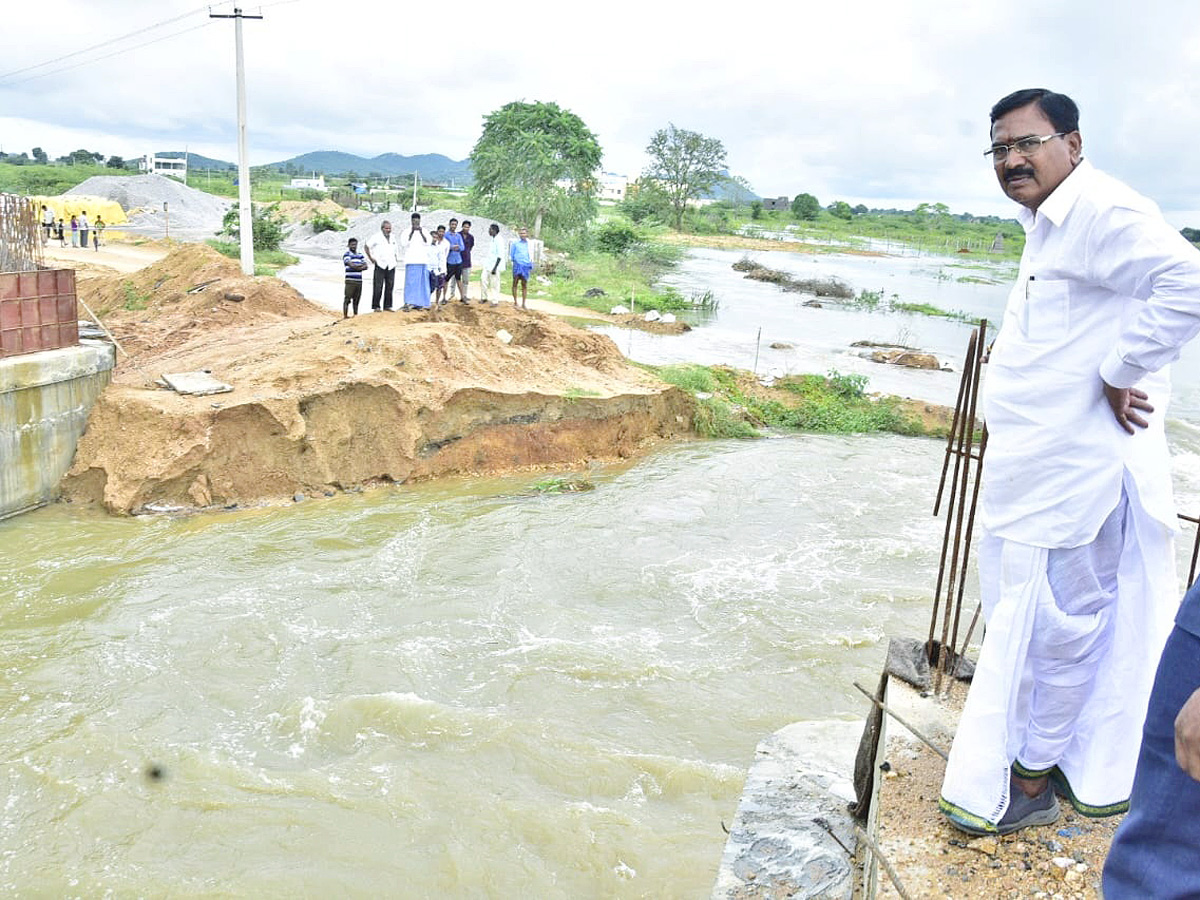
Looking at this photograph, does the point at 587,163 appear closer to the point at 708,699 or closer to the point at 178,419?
the point at 178,419

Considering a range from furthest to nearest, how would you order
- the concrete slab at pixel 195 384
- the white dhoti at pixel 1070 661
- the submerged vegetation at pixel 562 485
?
the submerged vegetation at pixel 562 485 → the concrete slab at pixel 195 384 → the white dhoti at pixel 1070 661

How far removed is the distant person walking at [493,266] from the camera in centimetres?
1460

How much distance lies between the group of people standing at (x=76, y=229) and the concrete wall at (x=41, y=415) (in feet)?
60.1

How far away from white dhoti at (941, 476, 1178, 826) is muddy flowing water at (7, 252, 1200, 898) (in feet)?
7.88

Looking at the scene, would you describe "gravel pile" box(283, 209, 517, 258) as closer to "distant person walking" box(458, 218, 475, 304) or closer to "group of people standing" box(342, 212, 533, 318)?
"distant person walking" box(458, 218, 475, 304)

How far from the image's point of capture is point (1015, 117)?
102 inches

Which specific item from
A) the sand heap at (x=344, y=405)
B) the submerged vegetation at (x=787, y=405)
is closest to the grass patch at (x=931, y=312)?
the submerged vegetation at (x=787, y=405)

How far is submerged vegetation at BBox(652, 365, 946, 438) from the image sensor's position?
1424 centimetres

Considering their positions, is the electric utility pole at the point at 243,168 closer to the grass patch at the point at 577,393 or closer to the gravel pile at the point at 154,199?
the grass patch at the point at 577,393

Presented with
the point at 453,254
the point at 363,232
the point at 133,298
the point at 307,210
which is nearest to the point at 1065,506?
the point at 453,254

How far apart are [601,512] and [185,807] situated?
236 inches

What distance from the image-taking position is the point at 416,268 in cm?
1388

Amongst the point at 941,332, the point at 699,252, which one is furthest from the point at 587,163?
the point at 699,252

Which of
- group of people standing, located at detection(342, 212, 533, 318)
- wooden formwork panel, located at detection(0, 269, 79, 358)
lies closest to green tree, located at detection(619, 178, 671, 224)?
group of people standing, located at detection(342, 212, 533, 318)
